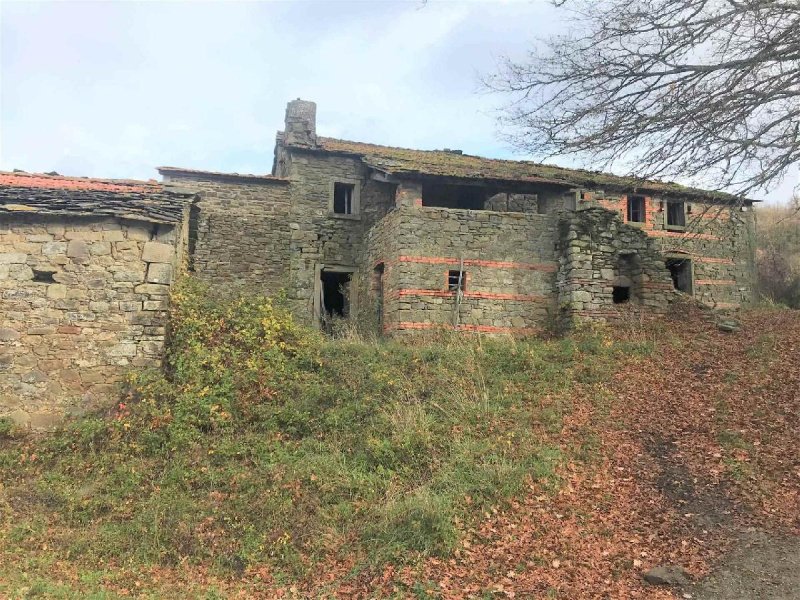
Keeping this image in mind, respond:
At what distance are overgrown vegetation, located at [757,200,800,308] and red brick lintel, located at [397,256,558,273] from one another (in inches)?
300

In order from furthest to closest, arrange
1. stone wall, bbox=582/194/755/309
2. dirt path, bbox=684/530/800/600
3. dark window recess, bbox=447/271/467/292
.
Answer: stone wall, bbox=582/194/755/309 → dark window recess, bbox=447/271/467/292 → dirt path, bbox=684/530/800/600

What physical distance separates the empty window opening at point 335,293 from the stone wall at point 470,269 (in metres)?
2.40

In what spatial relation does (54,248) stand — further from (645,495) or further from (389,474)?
(645,495)

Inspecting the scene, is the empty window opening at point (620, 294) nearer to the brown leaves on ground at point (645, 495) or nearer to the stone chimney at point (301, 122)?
the brown leaves on ground at point (645, 495)

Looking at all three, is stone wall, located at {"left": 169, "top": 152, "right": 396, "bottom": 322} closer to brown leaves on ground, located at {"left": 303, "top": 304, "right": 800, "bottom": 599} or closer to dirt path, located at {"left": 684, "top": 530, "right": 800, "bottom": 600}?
brown leaves on ground, located at {"left": 303, "top": 304, "right": 800, "bottom": 599}

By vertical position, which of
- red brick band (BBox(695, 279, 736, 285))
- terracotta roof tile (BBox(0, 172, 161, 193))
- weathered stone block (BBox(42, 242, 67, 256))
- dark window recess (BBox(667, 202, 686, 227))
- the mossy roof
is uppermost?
the mossy roof

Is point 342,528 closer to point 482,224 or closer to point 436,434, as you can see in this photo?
point 436,434

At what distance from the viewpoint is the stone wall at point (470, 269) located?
44.9 feet

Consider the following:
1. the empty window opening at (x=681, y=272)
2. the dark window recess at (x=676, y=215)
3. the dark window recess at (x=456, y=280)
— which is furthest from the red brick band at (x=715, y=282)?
the dark window recess at (x=456, y=280)

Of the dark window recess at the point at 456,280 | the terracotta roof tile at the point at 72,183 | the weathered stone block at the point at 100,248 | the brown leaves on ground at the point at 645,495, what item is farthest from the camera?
the dark window recess at the point at 456,280

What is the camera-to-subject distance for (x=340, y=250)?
55.1ft

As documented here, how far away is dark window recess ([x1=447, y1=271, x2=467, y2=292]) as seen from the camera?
547 inches

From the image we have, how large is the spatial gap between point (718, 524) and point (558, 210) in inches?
395

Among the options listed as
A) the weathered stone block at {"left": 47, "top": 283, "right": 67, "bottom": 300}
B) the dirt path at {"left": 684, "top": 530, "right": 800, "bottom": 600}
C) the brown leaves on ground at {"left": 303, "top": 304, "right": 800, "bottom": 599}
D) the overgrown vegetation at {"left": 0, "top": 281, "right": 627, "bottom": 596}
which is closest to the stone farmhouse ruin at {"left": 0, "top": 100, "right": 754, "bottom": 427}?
the weathered stone block at {"left": 47, "top": 283, "right": 67, "bottom": 300}
